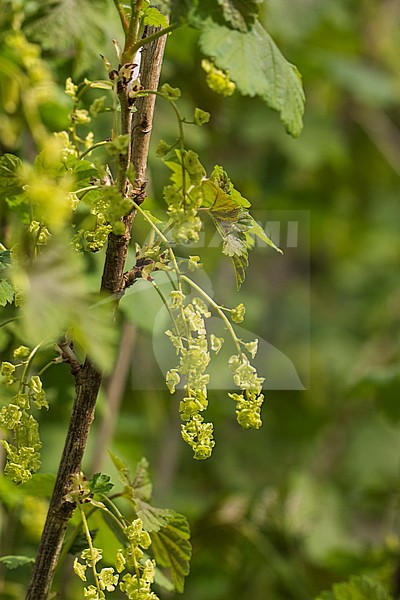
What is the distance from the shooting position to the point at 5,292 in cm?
49

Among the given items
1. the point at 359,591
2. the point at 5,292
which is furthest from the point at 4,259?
the point at 359,591

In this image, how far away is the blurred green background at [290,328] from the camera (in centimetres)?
89

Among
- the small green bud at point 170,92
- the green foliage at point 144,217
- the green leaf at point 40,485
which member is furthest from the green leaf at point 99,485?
the small green bud at point 170,92

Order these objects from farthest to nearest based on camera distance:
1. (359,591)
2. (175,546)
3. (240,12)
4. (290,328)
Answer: (290,328) → (359,591) → (175,546) → (240,12)

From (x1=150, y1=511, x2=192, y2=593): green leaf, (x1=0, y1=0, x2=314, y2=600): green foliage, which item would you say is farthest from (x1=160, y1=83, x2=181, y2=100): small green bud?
(x1=150, y1=511, x2=192, y2=593): green leaf

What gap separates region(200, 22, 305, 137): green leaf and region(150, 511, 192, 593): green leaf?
24 cm

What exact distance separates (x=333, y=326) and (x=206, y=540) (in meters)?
1.11

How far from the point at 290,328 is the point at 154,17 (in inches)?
63.4

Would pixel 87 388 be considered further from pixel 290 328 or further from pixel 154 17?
pixel 290 328

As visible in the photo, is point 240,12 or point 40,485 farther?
point 40,485

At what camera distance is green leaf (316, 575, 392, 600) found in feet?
2.10

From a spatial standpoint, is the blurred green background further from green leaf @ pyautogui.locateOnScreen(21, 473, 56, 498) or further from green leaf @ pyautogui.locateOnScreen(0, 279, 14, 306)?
green leaf @ pyautogui.locateOnScreen(0, 279, 14, 306)

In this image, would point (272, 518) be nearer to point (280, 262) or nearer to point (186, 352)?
point (186, 352)

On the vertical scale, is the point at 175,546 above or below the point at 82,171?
below
